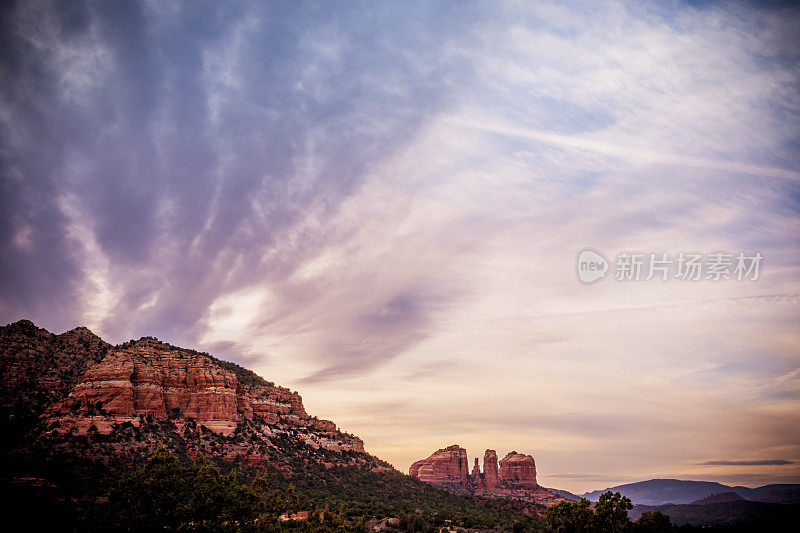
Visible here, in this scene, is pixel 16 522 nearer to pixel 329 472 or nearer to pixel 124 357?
pixel 124 357

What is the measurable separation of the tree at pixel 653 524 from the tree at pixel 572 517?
11.8ft

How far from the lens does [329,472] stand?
285 feet

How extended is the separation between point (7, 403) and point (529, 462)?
174 meters

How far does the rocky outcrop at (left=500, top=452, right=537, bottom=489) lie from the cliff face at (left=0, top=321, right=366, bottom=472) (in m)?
116

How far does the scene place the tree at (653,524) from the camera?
38000 mm

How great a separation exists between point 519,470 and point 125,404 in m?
159

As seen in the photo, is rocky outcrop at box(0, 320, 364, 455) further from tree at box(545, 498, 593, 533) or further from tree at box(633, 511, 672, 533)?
tree at box(633, 511, 672, 533)

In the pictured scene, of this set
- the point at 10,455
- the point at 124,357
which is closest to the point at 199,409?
the point at 124,357

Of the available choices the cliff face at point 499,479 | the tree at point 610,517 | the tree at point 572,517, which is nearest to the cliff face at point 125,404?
the tree at point 572,517

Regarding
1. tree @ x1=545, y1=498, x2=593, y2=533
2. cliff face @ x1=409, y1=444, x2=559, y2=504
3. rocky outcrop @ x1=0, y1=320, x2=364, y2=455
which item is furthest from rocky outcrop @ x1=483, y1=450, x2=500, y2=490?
tree @ x1=545, y1=498, x2=593, y2=533

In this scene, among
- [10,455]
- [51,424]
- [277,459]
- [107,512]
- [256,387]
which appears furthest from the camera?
[256,387]

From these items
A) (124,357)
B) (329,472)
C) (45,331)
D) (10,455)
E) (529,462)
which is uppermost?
(45,331)

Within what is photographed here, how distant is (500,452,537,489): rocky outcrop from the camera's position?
7402 inches

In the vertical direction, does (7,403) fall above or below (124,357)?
below
